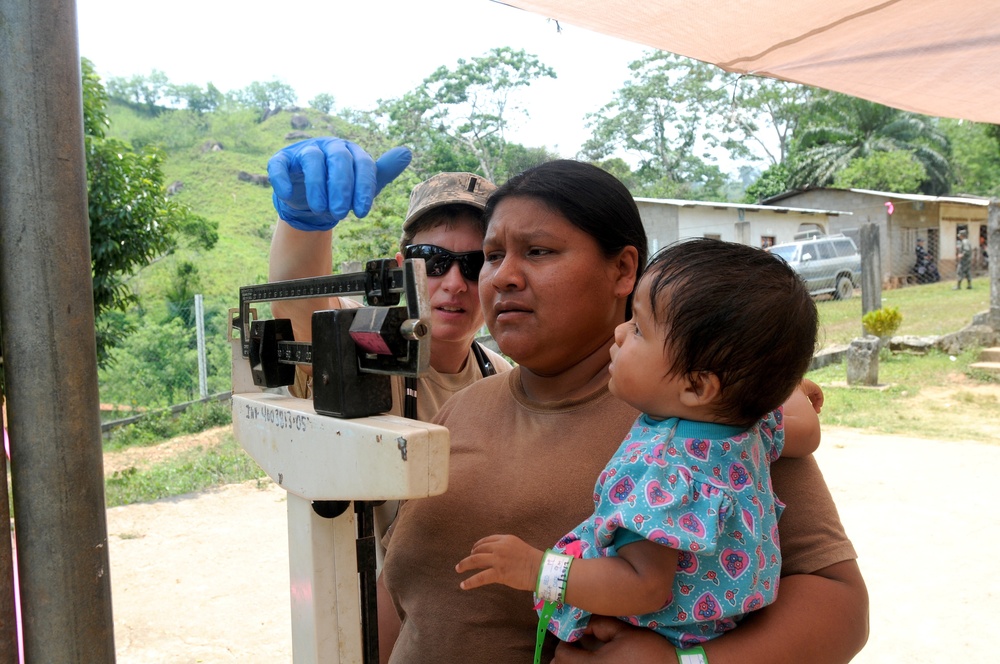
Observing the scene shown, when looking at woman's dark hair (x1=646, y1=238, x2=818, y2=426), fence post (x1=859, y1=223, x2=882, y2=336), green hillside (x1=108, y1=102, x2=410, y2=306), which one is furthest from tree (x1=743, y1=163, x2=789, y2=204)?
woman's dark hair (x1=646, y1=238, x2=818, y2=426)

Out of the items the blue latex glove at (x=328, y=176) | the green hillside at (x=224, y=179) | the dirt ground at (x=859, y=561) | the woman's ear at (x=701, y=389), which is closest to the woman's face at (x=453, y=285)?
the blue latex glove at (x=328, y=176)

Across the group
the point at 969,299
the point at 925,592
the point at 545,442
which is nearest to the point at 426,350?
the point at 545,442

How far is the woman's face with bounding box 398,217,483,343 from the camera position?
6.86 feet

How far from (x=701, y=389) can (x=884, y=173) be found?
1224 inches

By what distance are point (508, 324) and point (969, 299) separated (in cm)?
1896

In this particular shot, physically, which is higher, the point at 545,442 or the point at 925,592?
the point at 545,442

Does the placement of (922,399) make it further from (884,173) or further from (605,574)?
(884,173)

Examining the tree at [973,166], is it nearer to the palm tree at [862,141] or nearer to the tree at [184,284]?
the palm tree at [862,141]

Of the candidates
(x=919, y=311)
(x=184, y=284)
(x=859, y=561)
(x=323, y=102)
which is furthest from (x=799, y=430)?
(x=323, y=102)

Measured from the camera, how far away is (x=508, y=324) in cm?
150

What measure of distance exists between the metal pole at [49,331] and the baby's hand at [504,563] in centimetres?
58

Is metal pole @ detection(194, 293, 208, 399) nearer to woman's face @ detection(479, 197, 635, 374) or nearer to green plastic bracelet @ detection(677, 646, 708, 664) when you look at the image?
woman's face @ detection(479, 197, 635, 374)

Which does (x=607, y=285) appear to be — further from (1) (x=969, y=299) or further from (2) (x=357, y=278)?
(1) (x=969, y=299)

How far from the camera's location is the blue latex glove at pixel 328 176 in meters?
1.60
